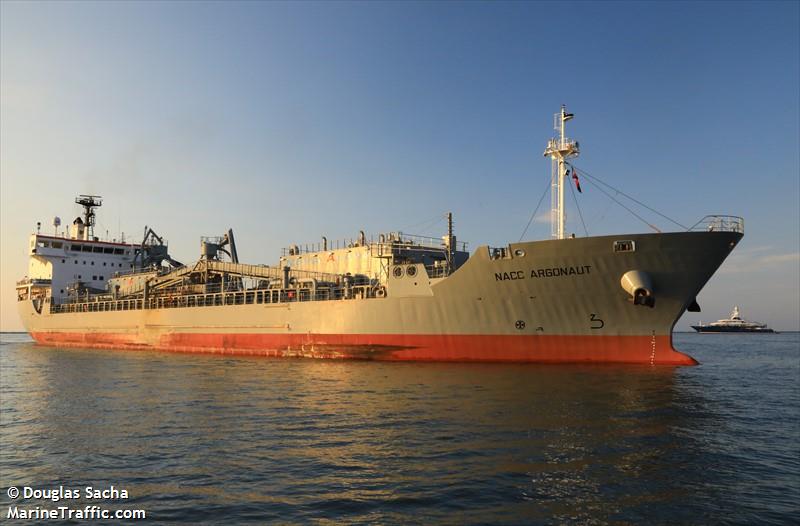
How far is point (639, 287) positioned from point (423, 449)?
13596 mm

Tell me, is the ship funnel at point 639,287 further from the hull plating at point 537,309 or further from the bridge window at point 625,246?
the bridge window at point 625,246

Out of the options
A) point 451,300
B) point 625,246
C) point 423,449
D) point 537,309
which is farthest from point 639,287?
point 423,449

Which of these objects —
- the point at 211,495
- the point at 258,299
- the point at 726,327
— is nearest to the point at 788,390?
the point at 211,495

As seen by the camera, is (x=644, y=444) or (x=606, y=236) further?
(x=606, y=236)

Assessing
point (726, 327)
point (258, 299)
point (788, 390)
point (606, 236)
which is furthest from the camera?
point (726, 327)

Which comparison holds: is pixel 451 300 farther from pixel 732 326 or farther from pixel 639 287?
pixel 732 326

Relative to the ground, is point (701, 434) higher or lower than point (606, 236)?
lower

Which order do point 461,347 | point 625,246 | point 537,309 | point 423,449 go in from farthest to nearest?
1. point 461,347
2. point 537,309
3. point 625,246
4. point 423,449

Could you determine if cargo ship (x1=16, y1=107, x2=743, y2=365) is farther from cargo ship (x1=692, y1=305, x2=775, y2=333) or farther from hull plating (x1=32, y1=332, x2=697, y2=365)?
cargo ship (x1=692, y1=305, x2=775, y2=333)

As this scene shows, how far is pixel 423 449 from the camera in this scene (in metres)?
10.7

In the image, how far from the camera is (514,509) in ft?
25.3

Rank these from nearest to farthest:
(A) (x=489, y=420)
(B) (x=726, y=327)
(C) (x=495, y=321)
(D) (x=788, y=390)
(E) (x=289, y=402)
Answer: (A) (x=489, y=420)
(E) (x=289, y=402)
(D) (x=788, y=390)
(C) (x=495, y=321)
(B) (x=726, y=327)

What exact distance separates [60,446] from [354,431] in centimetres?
650

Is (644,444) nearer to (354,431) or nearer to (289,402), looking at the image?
(354,431)
